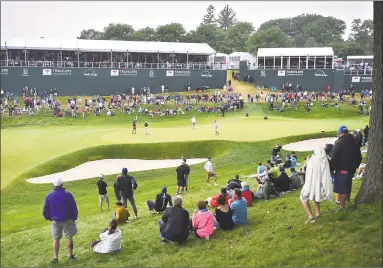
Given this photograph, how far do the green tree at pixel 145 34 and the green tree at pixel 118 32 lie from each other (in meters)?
3.35

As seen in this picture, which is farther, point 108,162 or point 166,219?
point 108,162

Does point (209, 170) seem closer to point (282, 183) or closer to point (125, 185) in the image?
point (282, 183)

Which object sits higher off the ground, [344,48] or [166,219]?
[344,48]

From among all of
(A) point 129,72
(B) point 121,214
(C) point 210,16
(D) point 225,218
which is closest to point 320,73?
(A) point 129,72

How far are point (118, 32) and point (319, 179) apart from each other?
311ft

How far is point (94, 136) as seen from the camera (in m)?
35.2

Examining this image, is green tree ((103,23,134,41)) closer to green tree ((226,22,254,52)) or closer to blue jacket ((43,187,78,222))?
green tree ((226,22,254,52))

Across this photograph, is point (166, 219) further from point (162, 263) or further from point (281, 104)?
point (281, 104)

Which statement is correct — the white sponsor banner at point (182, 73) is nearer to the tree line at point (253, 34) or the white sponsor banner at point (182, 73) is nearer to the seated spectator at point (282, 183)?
the tree line at point (253, 34)

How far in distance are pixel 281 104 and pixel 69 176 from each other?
112 feet

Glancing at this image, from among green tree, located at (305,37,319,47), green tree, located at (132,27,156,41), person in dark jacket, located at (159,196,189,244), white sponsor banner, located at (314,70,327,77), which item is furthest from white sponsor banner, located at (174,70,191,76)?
green tree, located at (305,37,319,47)

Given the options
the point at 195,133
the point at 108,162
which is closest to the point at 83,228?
the point at 108,162

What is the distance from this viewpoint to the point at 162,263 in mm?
9445

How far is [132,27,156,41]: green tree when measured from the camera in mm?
93988
